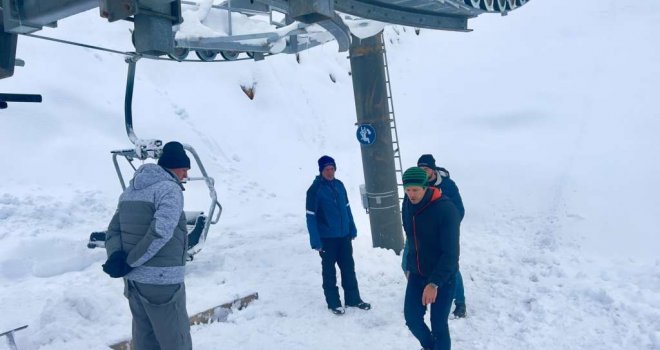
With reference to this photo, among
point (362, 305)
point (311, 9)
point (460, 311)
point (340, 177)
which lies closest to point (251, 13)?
point (362, 305)

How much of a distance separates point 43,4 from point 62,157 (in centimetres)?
788

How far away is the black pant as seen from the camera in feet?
19.9

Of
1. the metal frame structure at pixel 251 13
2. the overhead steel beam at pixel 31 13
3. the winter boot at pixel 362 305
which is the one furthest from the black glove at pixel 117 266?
the winter boot at pixel 362 305

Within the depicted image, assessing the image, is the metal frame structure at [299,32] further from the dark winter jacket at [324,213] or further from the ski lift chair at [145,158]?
the dark winter jacket at [324,213]

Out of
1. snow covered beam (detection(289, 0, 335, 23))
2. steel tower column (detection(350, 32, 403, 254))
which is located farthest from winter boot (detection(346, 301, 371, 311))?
snow covered beam (detection(289, 0, 335, 23))

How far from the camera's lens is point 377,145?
26.8 ft

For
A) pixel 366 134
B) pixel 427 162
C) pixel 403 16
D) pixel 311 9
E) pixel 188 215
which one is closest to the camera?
pixel 311 9

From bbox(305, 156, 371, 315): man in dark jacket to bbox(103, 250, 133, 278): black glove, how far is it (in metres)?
2.55

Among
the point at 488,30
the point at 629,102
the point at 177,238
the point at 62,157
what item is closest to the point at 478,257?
the point at 177,238

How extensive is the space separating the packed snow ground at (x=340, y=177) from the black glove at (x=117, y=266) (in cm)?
149

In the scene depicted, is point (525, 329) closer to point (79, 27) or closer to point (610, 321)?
point (610, 321)

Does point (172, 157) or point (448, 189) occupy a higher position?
point (172, 157)

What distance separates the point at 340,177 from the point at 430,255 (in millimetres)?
10882

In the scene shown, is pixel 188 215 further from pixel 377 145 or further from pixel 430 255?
pixel 430 255
